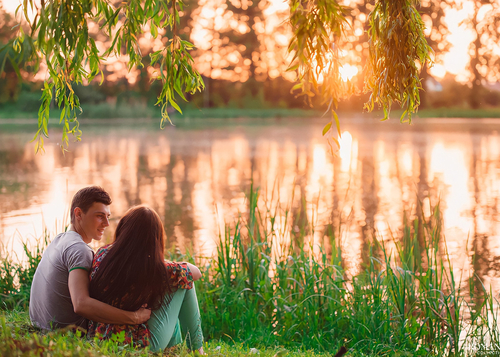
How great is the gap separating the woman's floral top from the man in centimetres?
5

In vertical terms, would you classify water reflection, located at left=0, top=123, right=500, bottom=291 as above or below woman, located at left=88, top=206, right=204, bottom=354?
below

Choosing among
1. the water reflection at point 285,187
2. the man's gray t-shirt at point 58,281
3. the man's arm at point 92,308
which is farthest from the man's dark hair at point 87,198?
the water reflection at point 285,187

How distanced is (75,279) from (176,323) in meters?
0.60

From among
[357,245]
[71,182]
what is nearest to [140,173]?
[71,182]

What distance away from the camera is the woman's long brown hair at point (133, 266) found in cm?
274

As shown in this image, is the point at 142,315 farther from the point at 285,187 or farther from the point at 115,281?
the point at 285,187

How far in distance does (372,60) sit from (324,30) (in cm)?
89

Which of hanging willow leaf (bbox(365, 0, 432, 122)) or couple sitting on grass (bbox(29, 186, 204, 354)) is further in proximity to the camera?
hanging willow leaf (bbox(365, 0, 432, 122))

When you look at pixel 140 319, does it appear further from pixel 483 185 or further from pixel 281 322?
pixel 483 185

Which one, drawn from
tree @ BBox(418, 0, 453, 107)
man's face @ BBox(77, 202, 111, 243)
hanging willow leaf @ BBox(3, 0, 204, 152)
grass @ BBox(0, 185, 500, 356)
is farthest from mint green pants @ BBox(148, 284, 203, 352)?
tree @ BBox(418, 0, 453, 107)

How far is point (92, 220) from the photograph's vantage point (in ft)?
9.91

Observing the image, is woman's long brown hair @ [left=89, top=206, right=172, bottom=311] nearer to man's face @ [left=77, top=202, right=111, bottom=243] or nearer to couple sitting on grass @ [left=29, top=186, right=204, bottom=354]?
couple sitting on grass @ [left=29, top=186, right=204, bottom=354]

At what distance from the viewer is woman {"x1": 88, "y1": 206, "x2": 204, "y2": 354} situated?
274cm

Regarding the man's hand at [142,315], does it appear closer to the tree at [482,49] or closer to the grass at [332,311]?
the grass at [332,311]
